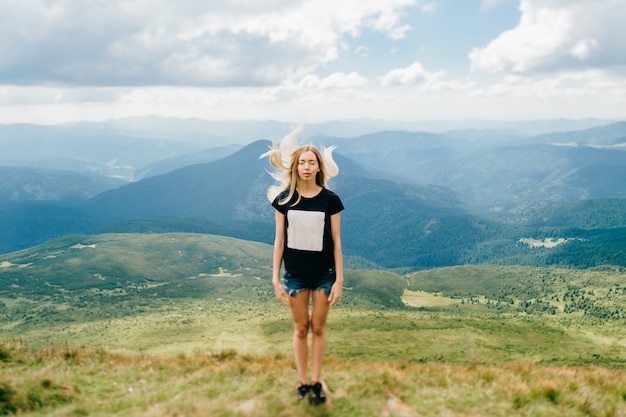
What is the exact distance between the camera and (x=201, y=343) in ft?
302

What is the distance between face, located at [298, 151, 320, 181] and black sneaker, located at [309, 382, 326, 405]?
5.10 metres

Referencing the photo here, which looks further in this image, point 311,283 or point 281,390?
point 281,390

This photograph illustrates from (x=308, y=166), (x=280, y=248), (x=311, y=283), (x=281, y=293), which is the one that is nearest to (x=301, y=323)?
(x=281, y=293)

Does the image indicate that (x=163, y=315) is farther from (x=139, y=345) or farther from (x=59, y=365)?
(x=59, y=365)

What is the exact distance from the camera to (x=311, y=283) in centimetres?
980

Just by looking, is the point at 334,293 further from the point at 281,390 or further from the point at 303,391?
the point at 281,390

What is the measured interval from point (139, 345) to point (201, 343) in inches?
615

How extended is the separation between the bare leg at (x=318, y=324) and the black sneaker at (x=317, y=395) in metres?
0.20

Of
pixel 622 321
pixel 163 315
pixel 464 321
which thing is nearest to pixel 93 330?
pixel 163 315

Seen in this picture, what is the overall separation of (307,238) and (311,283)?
1100mm

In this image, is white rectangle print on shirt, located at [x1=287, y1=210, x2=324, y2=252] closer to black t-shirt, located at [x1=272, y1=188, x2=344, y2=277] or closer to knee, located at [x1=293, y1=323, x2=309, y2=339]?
black t-shirt, located at [x1=272, y1=188, x2=344, y2=277]

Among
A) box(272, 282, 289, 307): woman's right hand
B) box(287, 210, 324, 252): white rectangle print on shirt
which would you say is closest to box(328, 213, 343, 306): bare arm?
box(287, 210, 324, 252): white rectangle print on shirt

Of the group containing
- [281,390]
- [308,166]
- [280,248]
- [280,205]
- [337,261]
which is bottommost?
[281,390]

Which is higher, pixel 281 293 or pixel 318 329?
pixel 281 293
